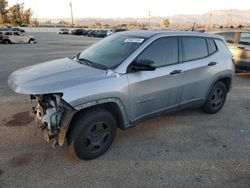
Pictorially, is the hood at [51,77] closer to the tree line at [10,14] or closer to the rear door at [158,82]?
the rear door at [158,82]

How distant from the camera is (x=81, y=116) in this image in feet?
9.99

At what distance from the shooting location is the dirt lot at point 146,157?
2.90m

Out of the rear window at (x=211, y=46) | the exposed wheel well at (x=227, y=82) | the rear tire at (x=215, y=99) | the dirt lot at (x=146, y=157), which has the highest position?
the rear window at (x=211, y=46)

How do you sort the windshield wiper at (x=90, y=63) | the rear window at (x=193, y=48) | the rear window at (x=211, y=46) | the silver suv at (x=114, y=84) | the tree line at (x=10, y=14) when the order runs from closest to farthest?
the silver suv at (x=114, y=84) → the windshield wiper at (x=90, y=63) → the rear window at (x=193, y=48) → the rear window at (x=211, y=46) → the tree line at (x=10, y=14)

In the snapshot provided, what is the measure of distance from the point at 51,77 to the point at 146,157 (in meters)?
1.76

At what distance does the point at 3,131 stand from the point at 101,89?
7.20 feet

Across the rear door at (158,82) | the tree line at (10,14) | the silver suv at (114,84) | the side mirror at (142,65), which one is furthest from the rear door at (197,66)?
the tree line at (10,14)

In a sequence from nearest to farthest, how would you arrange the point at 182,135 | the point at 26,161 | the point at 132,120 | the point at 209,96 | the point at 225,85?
1. the point at 26,161
2. the point at 132,120
3. the point at 182,135
4. the point at 209,96
5. the point at 225,85

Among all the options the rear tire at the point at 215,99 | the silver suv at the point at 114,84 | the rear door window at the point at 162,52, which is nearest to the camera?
the silver suv at the point at 114,84

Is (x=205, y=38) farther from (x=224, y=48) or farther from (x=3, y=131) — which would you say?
(x=3, y=131)

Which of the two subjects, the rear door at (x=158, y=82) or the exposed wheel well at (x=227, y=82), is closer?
the rear door at (x=158, y=82)

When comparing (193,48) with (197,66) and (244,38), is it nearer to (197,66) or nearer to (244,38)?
(197,66)

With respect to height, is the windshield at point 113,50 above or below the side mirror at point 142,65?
above

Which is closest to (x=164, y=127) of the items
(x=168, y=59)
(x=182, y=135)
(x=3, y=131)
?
(x=182, y=135)
